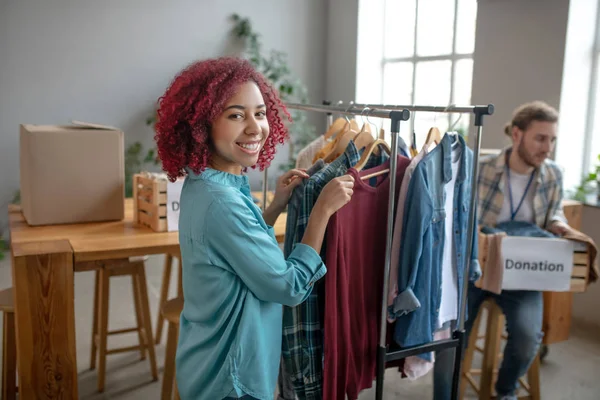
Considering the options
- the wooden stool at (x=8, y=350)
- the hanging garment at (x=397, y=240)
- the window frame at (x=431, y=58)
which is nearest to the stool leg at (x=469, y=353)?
the hanging garment at (x=397, y=240)

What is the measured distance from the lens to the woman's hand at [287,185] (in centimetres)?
167

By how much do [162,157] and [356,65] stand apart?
14.8 feet

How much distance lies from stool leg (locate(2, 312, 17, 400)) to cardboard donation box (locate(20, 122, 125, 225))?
A: 0.43 m

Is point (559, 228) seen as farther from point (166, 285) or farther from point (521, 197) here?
point (166, 285)

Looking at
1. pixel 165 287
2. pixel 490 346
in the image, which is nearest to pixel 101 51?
pixel 165 287

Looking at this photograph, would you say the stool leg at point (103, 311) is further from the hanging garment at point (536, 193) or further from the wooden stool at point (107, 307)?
the hanging garment at point (536, 193)

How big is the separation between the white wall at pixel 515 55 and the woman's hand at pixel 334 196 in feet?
8.77

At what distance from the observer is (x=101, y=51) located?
519 centimetres

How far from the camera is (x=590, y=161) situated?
3.84 m

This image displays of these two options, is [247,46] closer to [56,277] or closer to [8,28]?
[8,28]

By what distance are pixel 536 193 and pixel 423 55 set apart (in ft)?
9.48

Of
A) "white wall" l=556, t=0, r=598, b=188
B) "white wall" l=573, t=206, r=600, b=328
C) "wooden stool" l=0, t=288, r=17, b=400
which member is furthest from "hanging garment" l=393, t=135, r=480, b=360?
"white wall" l=556, t=0, r=598, b=188

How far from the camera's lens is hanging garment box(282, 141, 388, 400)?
162cm

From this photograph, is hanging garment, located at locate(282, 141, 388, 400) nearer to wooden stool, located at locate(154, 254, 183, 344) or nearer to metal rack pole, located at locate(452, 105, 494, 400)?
metal rack pole, located at locate(452, 105, 494, 400)
